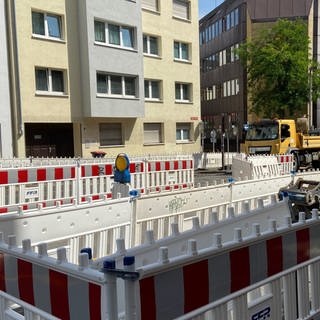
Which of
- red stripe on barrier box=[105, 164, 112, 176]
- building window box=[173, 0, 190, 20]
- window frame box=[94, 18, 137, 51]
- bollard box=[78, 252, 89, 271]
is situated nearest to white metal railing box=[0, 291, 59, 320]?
bollard box=[78, 252, 89, 271]

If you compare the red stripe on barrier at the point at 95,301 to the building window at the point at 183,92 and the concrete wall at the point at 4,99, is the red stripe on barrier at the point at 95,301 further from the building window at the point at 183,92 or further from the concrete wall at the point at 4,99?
the building window at the point at 183,92

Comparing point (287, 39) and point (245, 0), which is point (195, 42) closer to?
point (287, 39)

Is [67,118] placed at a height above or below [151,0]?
below

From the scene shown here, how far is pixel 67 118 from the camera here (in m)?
24.2

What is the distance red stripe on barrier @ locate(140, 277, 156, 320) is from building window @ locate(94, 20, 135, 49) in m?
24.3

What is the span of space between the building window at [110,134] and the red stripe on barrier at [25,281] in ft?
76.9

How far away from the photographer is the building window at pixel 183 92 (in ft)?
104

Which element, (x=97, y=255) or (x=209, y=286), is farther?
(x=97, y=255)

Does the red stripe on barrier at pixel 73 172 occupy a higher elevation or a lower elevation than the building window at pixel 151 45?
lower

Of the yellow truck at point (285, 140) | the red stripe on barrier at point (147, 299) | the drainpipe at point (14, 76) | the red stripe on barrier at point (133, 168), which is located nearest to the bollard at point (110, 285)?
the red stripe on barrier at point (147, 299)

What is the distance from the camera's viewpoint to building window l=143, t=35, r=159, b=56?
29188mm

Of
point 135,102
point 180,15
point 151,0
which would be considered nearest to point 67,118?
point 135,102

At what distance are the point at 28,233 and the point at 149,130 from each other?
24.9m

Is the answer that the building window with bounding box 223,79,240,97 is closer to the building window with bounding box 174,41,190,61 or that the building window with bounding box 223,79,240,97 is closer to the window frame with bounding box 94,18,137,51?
the building window with bounding box 174,41,190,61
